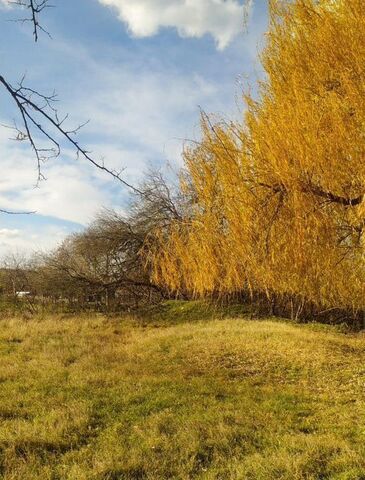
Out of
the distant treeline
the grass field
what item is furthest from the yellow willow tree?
the grass field

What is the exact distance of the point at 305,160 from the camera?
6074mm

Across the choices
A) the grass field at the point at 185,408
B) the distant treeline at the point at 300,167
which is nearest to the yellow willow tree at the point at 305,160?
the distant treeline at the point at 300,167

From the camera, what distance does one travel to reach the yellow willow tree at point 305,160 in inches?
231

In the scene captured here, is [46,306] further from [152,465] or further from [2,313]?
[152,465]

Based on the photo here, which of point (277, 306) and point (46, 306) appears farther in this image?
point (46, 306)

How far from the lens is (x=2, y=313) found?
24141 mm

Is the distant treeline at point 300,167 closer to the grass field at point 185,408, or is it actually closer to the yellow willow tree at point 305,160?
the yellow willow tree at point 305,160

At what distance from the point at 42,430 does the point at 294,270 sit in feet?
12.9

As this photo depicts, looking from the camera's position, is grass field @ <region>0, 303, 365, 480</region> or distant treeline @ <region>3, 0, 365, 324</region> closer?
grass field @ <region>0, 303, 365, 480</region>

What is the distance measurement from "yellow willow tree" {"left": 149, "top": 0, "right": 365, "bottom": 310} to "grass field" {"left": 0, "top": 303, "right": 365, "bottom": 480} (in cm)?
201

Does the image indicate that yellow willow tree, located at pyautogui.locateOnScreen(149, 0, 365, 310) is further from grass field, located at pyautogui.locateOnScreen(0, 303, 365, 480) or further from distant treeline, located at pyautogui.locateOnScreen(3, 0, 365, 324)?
grass field, located at pyautogui.locateOnScreen(0, 303, 365, 480)

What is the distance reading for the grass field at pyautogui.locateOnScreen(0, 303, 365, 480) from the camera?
15.5 ft

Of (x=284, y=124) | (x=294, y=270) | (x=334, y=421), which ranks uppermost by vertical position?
(x=284, y=124)

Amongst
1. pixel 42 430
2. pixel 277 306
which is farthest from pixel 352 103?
pixel 277 306
